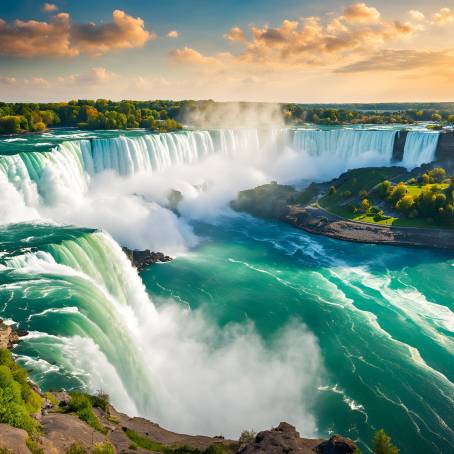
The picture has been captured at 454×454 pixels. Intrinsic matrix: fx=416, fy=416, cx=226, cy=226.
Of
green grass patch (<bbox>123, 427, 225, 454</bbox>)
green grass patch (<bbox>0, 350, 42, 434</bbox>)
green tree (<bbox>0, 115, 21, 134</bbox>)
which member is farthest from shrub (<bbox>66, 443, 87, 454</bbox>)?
green tree (<bbox>0, 115, 21, 134</bbox>)

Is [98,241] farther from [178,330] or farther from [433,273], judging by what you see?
[433,273]

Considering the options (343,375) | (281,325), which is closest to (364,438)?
(343,375)

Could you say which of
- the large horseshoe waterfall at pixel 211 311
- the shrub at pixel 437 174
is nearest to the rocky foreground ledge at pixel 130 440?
the large horseshoe waterfall at pixel 211 311

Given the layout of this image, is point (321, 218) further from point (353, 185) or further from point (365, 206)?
point (353, 185)

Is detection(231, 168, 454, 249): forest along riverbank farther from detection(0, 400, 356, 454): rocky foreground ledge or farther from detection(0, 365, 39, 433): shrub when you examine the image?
detection(0, 365, 39, 433): shrub

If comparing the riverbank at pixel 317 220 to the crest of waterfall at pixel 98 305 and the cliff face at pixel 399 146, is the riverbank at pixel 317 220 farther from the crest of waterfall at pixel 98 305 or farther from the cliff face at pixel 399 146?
the crest of waterfall at pixel 98 305

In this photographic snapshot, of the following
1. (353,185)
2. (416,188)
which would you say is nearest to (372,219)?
(353,185)
